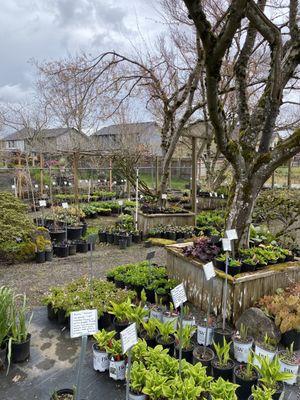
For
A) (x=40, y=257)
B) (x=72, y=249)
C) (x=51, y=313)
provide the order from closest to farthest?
(x=51, y=313)
(x=40, y=257)
(x=72, y=249)

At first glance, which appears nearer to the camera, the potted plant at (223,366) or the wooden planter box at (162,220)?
the potted plant at (223,366)

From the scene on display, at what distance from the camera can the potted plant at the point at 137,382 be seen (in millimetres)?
2219

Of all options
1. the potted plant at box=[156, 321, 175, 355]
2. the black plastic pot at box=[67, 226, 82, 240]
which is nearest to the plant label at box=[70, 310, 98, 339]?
the potted plant at box=[156, 321, 175, 355]

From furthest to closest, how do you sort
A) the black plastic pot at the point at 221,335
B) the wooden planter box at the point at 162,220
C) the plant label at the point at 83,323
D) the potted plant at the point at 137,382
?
1. the wooden planter box at the point at 162,220
2. the black plastic pot at the point at 221,335
3. the potted plant at the point at 137,382
4. the plant label at the point at 83,323

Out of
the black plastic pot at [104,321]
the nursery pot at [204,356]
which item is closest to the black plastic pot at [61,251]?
the black plastic pot at [104,321]

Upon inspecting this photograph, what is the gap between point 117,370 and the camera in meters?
2.59

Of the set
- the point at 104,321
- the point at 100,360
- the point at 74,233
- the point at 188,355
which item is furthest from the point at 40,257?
the point at 188,355

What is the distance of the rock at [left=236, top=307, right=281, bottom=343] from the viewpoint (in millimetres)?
3146

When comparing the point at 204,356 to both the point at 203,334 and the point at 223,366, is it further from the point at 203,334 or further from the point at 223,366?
the point at 203,334

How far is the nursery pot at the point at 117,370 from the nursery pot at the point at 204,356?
0.61 metres

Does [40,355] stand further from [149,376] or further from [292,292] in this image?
[292,292]

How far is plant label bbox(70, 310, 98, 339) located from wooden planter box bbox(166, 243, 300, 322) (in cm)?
200

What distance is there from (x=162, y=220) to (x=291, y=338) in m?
5.26

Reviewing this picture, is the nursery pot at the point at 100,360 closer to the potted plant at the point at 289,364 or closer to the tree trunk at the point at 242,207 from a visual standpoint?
the potted plant at the point at 289,364
